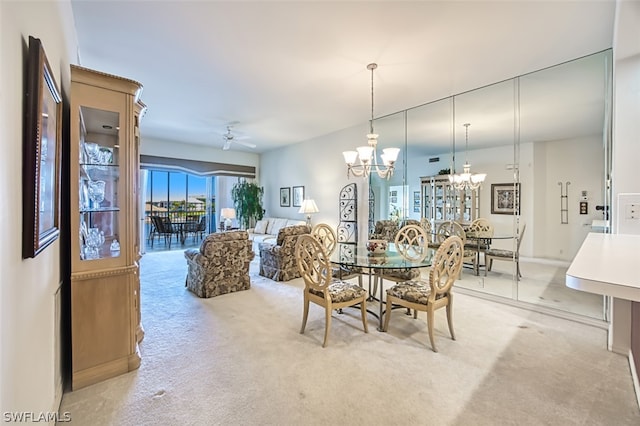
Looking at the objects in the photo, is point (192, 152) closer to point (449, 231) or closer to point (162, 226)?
point (162, 226)

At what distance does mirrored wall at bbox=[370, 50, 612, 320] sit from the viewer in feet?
11.2

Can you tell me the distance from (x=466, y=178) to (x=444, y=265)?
2384 millimetres

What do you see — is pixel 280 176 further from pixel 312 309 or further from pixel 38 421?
pixel 38 421

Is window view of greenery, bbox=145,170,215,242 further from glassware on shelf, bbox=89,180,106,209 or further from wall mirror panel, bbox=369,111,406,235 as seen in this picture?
glassware on shelf, bbox=89,180,106,209

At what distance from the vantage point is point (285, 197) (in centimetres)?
802

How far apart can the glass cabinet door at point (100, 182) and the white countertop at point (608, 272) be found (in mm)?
2656

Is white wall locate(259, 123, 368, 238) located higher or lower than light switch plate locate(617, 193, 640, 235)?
higher

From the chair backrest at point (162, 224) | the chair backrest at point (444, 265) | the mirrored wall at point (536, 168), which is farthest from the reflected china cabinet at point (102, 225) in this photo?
the chair backrest at point (162, 224)

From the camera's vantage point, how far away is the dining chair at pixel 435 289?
2479 mm

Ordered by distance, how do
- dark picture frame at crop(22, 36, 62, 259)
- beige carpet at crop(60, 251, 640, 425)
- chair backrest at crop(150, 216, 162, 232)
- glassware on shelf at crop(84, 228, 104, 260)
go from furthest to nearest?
chair backrest at crop(150, 216, 162, 232), glassware on shelf at crop(84, 228, 104, 260), beige carpet at crop(60, 251, 640, 425), dark picture frame at crop(22, 36, 62, 259)

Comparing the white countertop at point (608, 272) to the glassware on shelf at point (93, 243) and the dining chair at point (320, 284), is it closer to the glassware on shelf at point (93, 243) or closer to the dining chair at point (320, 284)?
the dining chair at point (320, 284)

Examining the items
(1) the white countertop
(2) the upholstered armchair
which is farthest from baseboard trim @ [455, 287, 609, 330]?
(2) the upholstered armchair

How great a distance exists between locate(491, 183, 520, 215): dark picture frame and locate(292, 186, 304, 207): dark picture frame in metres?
4.45

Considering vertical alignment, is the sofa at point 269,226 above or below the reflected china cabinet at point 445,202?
below
